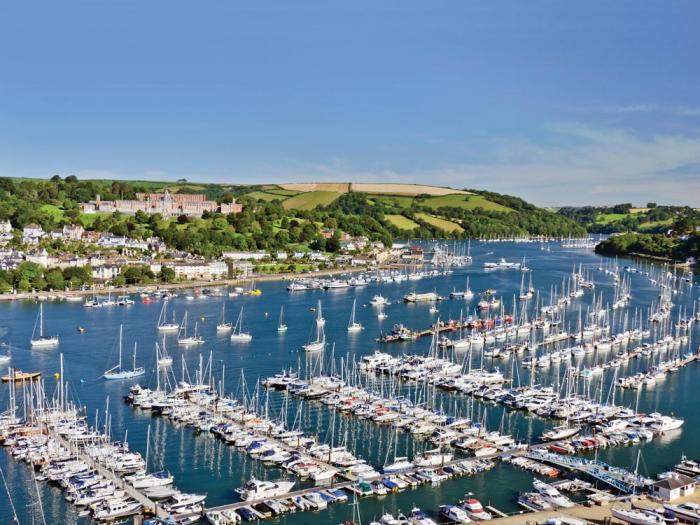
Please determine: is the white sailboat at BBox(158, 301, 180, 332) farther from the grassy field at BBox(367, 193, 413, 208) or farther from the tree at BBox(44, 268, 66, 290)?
the grassy field at BBox(367, 193, 413, 208)

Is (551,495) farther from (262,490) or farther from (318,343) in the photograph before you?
(318,343)

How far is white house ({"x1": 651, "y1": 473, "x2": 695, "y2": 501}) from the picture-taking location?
56.6 ft

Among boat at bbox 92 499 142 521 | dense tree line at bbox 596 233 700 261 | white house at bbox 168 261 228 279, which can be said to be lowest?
boat at bbox 92 499 142 521

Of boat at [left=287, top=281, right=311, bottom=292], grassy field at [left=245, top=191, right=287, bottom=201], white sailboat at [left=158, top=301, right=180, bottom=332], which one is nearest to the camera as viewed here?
white sailboat at [left=158, top=301, right=180, bottom=332]

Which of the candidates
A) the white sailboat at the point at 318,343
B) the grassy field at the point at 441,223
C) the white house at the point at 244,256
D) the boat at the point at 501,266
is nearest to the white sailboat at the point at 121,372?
the white sailboat at the point at 318,343

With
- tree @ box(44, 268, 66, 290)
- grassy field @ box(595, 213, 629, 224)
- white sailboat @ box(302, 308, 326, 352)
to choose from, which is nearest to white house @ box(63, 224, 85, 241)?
tree @ box(44, 268, 66, 290)

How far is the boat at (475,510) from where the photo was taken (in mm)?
16562

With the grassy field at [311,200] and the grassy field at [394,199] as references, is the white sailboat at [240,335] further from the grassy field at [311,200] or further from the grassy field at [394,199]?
the grassy field at [394,199]

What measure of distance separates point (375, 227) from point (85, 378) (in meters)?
73.7

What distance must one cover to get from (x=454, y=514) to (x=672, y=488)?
5223 millimetres

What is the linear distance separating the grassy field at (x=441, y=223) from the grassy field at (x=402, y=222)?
239 cm

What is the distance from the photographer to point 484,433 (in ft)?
73.4

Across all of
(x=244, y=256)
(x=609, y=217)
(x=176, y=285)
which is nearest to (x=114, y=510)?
(x=176, y=285)

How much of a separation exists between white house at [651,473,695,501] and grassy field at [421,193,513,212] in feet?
388
